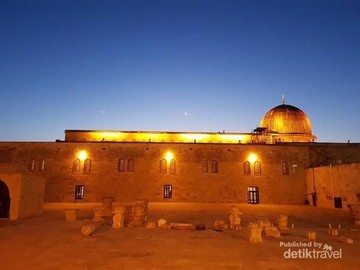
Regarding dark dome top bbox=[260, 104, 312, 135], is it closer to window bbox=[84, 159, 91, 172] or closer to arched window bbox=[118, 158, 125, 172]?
arched window bbox=[118, 158, 125, 172]

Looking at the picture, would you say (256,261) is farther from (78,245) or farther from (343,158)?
(343,158)

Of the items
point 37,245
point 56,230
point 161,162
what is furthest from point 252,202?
point 37,245

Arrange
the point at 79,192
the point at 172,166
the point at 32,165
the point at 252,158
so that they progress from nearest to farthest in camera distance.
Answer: the point at 79,192 → the point at 32,165 → the point at 172,166 → the point at 252,158

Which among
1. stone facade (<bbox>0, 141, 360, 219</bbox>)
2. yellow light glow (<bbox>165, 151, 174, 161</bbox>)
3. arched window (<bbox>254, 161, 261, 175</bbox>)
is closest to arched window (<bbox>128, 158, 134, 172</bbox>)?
stone facade (<bbox>0, 141, 360, 219</bbox>)

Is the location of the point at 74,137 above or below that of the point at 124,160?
above

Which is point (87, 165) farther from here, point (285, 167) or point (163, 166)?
point (285, 167)

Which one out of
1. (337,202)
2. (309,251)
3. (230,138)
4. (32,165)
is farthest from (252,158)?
(32,165)

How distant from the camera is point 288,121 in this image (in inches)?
1389

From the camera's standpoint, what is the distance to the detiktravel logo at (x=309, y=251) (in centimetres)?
774

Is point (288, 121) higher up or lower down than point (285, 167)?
higher up

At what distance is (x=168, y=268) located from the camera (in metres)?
6.52

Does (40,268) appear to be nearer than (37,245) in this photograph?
Yes

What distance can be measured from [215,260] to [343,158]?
2752cm

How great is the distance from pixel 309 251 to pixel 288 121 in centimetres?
2932
